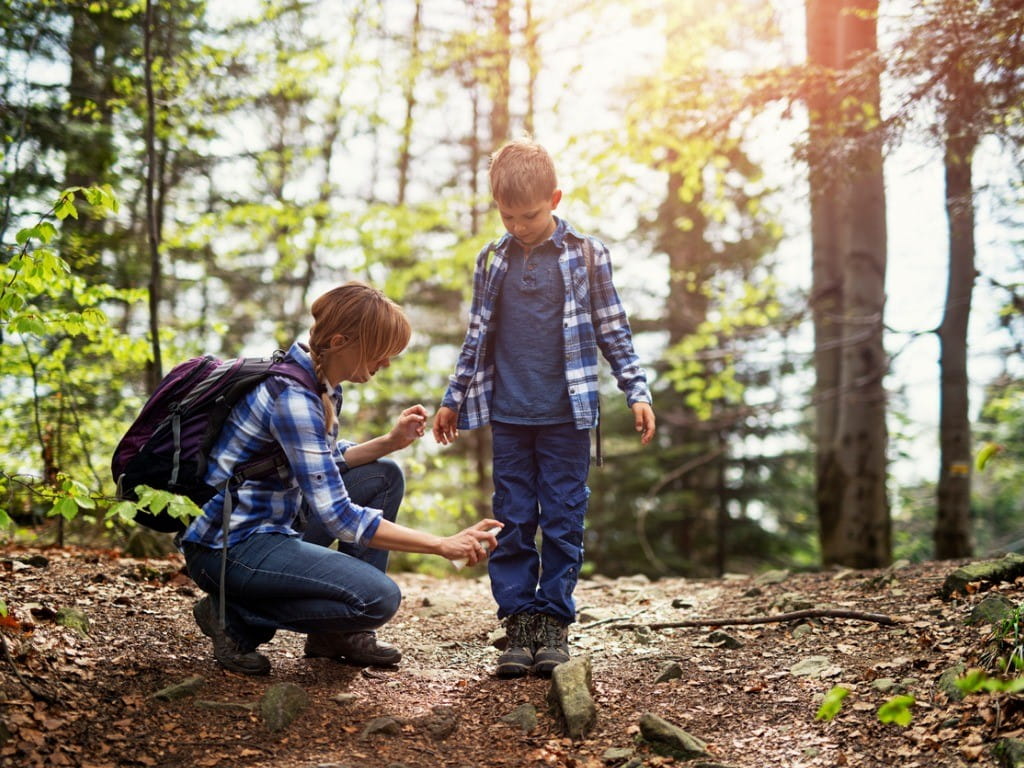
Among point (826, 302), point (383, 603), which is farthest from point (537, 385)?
point (826, 302)

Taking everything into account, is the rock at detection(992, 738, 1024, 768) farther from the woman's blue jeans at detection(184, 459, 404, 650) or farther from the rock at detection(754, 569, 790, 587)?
the rock at detection(754, 569, 790, 587)

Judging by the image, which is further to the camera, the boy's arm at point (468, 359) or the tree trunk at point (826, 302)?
the tree trunk at point (826, 302)

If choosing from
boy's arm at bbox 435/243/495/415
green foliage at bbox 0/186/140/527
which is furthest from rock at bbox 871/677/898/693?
green foliage at bbox 0/186/140/527

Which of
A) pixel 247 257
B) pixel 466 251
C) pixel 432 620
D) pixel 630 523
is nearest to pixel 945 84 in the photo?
pixel 432 620

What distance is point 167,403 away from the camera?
2.86 m

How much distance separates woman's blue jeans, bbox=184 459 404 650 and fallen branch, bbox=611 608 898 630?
168cm

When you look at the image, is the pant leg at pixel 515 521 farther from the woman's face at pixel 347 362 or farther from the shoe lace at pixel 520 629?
the woman's face at pixel 347 362

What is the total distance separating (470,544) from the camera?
8.58 feet

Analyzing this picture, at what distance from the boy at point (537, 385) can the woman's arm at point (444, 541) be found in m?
0.77

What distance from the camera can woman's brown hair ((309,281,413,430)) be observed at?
2889mm

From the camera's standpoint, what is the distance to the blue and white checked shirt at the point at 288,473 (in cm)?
272

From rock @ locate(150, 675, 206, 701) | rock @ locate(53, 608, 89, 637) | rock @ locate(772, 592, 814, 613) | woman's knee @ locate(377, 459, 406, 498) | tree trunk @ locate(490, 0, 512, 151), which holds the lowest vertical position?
rock @ locate(772, 592, 814, 613)

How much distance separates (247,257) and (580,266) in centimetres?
1238

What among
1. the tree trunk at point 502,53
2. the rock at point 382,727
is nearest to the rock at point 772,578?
the rock at point 382,727
